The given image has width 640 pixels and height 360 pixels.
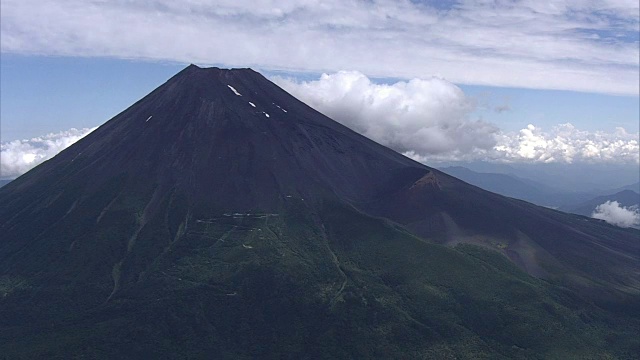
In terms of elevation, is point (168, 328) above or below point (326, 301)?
below

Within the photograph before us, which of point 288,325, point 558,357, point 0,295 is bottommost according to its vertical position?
point 0,295

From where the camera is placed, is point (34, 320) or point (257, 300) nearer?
point (34, 320)

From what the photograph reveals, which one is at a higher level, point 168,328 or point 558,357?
point 558,357

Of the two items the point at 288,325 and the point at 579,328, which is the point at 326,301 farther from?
the point at 579,328

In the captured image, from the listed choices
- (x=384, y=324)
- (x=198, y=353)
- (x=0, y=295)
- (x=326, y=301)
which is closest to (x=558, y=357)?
(x=384, y=324)

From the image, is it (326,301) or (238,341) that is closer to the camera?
(238,341)

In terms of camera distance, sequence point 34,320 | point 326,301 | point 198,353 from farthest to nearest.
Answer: point 326,301, point 34,320, point 198,353

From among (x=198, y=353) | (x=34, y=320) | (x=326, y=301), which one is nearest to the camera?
(x=198, y=353)

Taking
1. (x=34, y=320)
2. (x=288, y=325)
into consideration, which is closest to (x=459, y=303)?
(x=288, y=325)

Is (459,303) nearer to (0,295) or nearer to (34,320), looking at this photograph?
(34,320)
